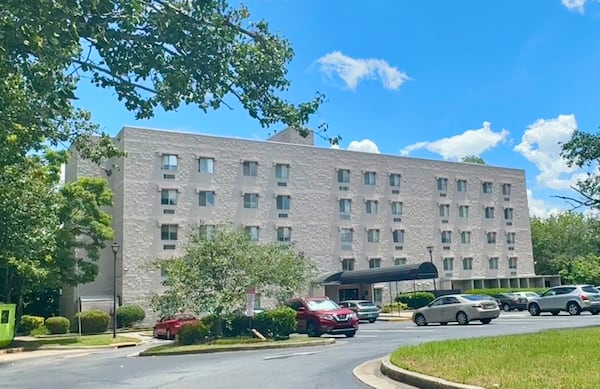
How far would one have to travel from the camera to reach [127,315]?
143 ft

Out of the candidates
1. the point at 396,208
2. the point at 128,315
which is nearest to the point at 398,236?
the point at 396,208

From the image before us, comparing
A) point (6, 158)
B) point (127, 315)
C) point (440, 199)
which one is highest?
point (440, 199)

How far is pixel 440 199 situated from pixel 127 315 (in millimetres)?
33446

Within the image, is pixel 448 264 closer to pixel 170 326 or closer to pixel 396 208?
pixel 396 208

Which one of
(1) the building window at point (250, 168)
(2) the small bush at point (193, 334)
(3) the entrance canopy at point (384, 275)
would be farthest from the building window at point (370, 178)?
(2) the small bush at point (193, 334)

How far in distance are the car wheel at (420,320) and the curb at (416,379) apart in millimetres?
19455

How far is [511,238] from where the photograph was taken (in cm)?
6681

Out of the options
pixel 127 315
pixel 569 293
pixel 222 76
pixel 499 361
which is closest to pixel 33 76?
pixel 222 76

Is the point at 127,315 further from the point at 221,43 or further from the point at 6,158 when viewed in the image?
the point at 221,43

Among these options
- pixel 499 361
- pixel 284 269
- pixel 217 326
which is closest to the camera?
pixel 499 361

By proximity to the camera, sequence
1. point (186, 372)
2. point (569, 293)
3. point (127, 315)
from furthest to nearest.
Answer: point (127, 315) → point (569, 293) → point (186, 372)

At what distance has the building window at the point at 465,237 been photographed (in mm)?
63438

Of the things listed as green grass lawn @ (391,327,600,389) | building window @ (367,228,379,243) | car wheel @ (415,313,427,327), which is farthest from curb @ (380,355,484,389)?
building window @ (367,228,379,243)

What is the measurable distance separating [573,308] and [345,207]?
27163 millimetres
